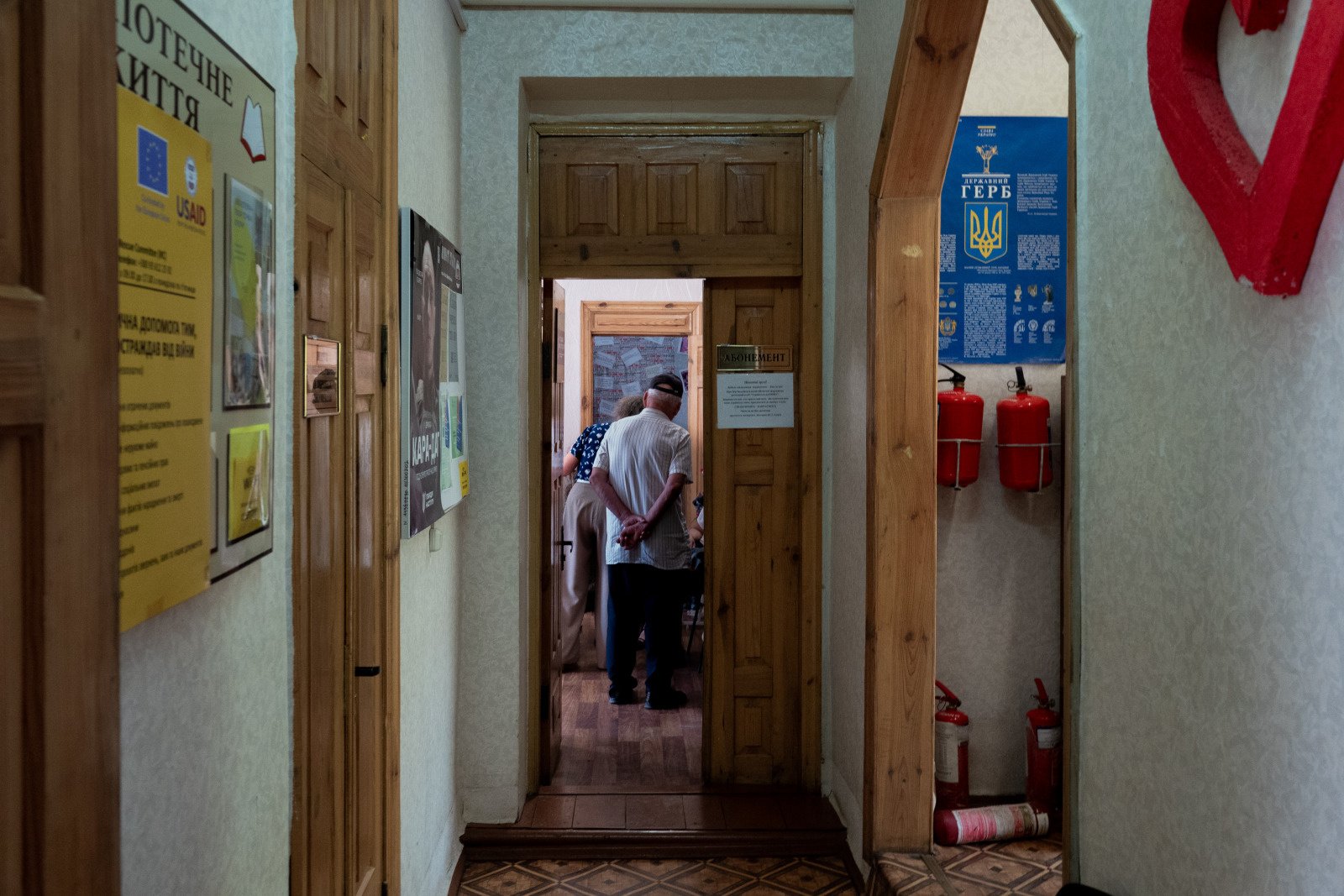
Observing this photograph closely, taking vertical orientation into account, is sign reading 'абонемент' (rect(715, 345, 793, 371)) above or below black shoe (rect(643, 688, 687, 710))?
above

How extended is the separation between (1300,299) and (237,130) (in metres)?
1.21

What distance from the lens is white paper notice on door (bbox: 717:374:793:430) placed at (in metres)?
4.17

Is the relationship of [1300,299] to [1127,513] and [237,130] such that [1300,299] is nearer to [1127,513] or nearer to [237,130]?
[1127,513]

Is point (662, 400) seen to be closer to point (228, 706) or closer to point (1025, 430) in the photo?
point (1025, 430)

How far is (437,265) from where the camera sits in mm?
2990

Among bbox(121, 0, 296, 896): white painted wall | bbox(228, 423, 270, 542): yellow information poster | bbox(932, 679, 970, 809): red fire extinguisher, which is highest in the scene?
bbox(228, 423, 270, 542): yellow information poster

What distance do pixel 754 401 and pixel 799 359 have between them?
0.23 meters

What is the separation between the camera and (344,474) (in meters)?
2.01

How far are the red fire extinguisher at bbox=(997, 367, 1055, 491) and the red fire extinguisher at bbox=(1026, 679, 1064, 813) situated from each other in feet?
2.64

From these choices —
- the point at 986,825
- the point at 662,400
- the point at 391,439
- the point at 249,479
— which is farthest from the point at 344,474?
the point at 662,400

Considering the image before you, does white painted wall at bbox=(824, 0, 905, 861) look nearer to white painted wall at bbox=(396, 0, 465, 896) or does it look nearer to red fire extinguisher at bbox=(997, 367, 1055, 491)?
red fire extinguisher at bbox=(997, 367, 1055, 491)

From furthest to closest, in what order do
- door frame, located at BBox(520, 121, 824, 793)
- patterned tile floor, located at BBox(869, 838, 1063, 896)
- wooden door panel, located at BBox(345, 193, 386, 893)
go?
1. door frame, located at BBox(520, 121, 824, 793)
2. patterned tile floor, located at BBox(869, 838, 1063, 896)
3. wooden door panel, located at BBox(345, 193, 386, 893)

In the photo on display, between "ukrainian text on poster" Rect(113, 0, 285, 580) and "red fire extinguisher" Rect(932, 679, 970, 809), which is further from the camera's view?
"red fire extinguisher" Rect(932, 679, 970, 809)

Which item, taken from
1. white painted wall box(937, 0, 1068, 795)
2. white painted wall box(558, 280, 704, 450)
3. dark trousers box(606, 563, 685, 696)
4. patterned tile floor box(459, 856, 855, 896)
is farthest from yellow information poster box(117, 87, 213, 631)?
white painted wall box(558, 280, 704, 450)
